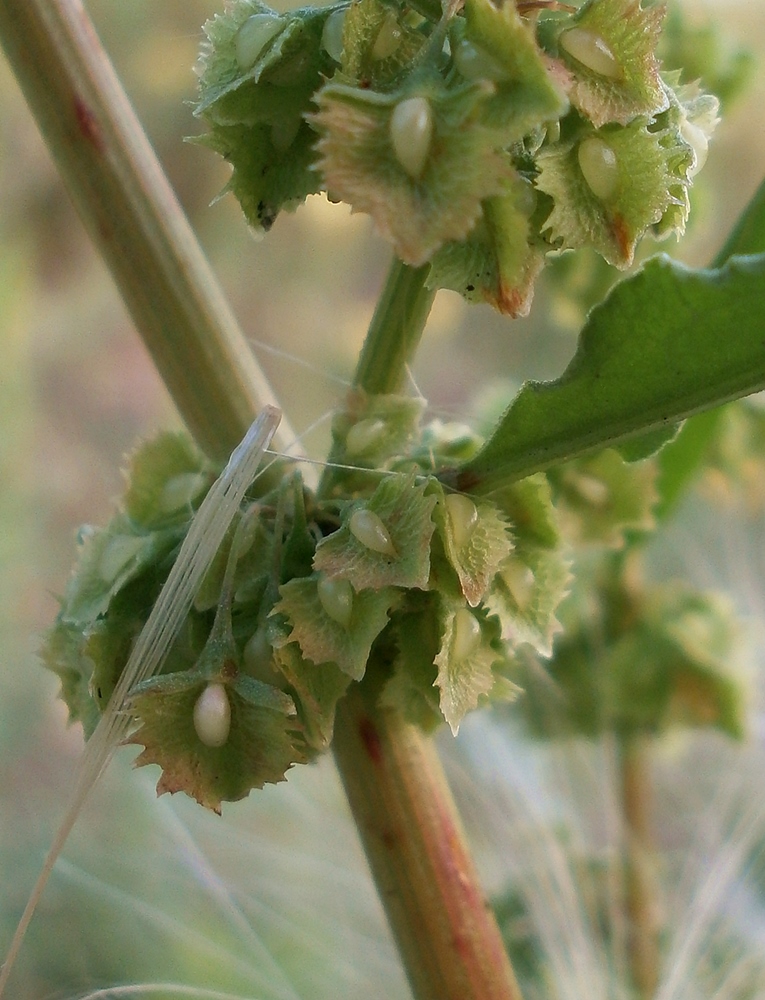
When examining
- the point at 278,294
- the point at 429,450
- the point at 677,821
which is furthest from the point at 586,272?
the point at 278,294

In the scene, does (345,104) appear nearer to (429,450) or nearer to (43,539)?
(429,450)

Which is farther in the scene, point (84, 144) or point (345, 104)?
point (84, 144)

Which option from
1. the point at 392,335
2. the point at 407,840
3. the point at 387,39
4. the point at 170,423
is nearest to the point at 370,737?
the point at 407,840

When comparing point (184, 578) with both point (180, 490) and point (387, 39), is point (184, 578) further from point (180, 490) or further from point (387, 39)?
point (387, 39)

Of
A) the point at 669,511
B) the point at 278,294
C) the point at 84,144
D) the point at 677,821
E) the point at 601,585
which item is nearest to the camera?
the point at 84,144

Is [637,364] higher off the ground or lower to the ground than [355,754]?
higher

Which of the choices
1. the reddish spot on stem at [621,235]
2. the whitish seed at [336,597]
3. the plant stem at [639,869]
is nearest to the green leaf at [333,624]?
the whitish seed at [336,597]

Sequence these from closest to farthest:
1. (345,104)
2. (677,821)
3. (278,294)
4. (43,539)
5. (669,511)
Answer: (345,104) → (669,511) → (677,821) → (43,539) → (278,294)
